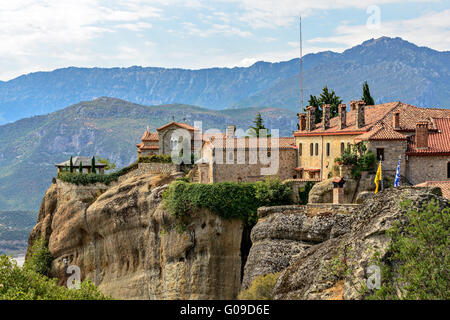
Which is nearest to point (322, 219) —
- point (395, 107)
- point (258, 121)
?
point (395, 107)

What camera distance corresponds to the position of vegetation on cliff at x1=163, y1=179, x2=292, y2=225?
5750 cm

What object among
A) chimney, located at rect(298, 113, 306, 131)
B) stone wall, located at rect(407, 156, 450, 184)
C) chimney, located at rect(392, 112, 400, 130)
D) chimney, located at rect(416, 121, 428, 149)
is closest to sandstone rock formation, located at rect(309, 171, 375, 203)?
stone wall, located at rect(407, 156, 450, 184)

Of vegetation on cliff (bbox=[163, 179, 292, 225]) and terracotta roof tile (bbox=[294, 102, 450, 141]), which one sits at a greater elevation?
terracotta roof tile (bbox=[294, 102, 450, 141])

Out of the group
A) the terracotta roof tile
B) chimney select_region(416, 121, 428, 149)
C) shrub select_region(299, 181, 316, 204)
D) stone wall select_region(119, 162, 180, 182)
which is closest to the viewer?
chimney select_region(416, 121, 428, 149)

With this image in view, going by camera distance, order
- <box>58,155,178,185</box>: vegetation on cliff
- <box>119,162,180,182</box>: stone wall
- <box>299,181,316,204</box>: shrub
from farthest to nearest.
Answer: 1. <box>58,155,178,185</box>: vegetation on cliff
2. <box>119,162,180,182</box>: stone wall
3. <box>299,181,316,204</box>: shrub

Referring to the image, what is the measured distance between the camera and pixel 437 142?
177 ft

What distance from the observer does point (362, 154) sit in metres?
54.3

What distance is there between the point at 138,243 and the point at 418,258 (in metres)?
47.1

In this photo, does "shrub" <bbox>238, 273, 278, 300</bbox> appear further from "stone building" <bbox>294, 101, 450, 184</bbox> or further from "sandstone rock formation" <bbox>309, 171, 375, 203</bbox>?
"stone building" <bbox>294, 101, 450, 184</bbox>

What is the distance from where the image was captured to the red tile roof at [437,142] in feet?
174

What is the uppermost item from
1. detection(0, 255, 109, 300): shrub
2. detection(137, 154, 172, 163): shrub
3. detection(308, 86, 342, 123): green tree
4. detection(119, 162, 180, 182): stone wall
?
detection(308, 86, 342, 123): green tree

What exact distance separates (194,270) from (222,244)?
351 cm

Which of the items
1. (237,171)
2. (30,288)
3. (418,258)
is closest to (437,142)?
(237,171)

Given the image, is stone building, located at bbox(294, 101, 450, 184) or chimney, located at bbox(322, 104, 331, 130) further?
chimney, located at bbox(322, 104, 331, 130)
